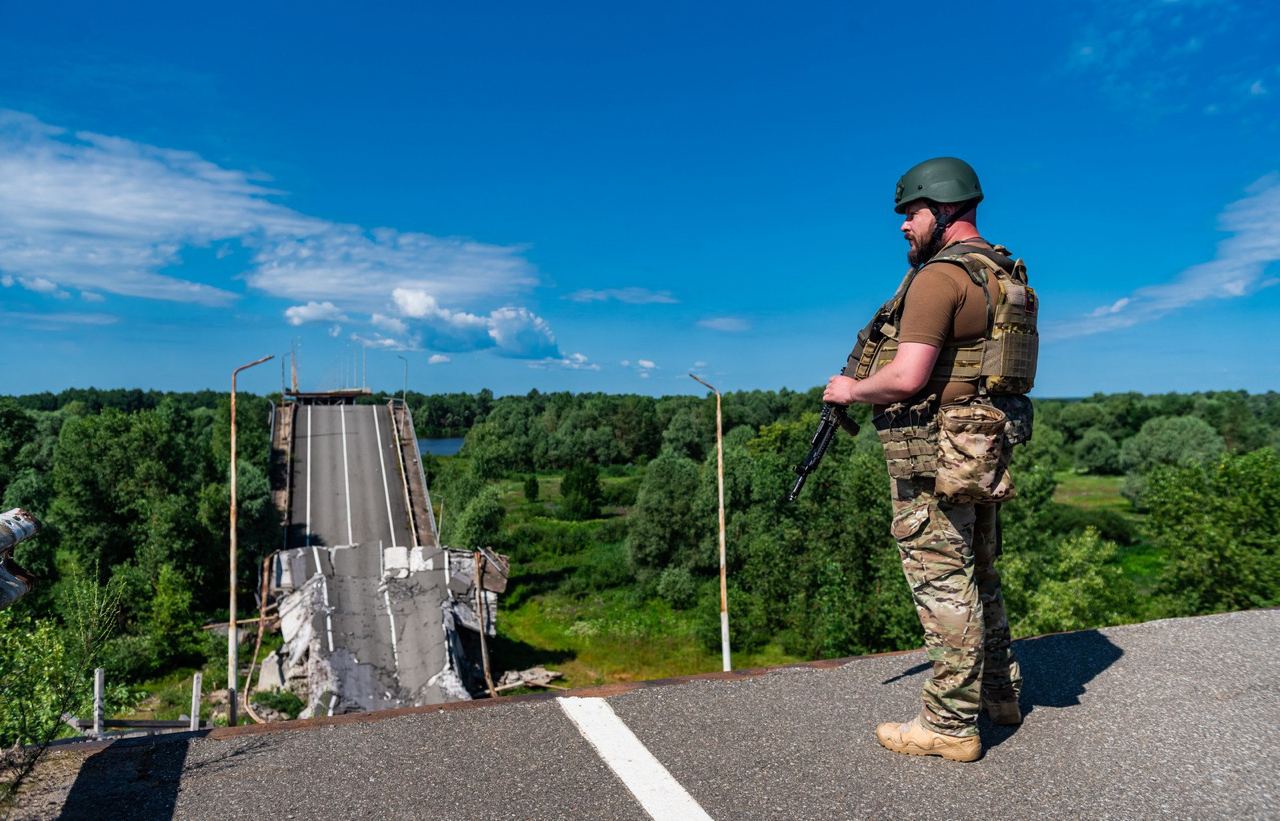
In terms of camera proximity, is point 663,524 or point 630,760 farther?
point 663,524

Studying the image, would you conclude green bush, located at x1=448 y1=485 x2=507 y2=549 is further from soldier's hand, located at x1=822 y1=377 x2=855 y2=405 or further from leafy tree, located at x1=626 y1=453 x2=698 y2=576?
soldier's hand, located at x1=822 y1=377 x2=855 y2=405

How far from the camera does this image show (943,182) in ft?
12.6

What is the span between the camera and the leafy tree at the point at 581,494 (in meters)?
58.5

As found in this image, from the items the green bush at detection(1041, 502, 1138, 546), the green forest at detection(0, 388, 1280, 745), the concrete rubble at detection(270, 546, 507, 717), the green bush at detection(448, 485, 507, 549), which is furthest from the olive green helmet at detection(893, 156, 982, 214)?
the green bush at detection(1041, 502, 1138, 546)

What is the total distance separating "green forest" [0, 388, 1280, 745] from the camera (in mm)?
22469

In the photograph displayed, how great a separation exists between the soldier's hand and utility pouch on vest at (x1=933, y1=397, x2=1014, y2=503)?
45 centimetres

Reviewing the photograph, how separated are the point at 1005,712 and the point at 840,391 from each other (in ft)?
6.45

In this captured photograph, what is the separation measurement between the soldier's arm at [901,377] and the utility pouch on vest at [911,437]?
5.1 inches

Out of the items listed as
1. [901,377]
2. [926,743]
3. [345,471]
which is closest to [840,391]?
[901,377]

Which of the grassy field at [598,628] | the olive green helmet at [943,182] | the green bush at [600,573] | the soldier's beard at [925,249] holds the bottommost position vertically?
the grassy field at [598,628]

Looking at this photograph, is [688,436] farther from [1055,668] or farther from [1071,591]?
[1055,668]

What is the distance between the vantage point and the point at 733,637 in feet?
102

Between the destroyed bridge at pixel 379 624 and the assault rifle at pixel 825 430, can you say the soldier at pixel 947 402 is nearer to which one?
the assault rifle at pixel 825 430

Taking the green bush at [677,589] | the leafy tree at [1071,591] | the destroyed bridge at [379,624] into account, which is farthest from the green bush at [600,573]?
the leafy tree at [1071,591]
